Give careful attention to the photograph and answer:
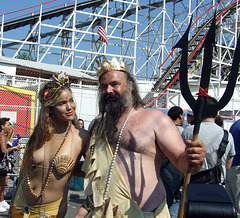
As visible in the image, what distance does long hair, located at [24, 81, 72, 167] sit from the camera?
2662mm

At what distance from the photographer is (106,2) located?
20.7 meters

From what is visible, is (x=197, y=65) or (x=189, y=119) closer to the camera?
(x=189, y=119)

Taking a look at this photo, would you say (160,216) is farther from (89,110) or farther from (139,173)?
(89,110)

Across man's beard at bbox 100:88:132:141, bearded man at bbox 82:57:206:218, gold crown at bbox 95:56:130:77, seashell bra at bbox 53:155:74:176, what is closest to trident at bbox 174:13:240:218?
bearded man at bbox 82:57:206:218

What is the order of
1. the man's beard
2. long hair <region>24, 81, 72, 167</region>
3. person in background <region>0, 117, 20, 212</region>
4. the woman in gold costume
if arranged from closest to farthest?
the man's beard → the woman in gold costume → long hair <region>24, 81, 72, 167</region> → person in background <region>0, 117, 20, 212</region>

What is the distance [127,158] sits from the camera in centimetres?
225

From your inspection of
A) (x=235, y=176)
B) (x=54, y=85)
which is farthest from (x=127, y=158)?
(x=235, y=176)

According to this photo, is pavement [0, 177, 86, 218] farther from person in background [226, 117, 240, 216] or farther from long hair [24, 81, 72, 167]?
long hair [24, 81, 72, 167]

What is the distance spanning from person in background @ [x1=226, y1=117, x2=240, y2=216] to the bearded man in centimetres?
175

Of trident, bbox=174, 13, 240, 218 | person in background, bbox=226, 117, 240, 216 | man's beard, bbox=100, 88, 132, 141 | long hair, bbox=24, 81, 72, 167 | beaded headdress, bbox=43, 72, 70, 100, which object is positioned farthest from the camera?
person in background, bbox=226, 117, 240, 216

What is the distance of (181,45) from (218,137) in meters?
1.58

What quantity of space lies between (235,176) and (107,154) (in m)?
2.07

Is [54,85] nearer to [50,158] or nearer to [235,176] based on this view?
[50,158]

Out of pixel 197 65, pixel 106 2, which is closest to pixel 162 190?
pixel 197 65
